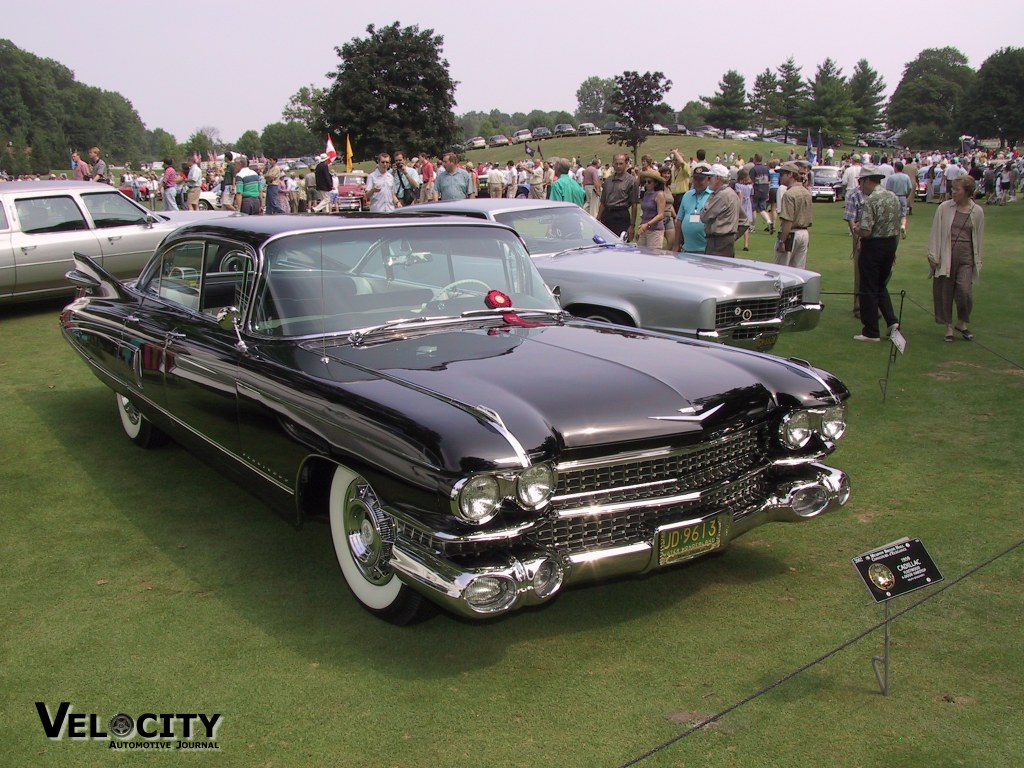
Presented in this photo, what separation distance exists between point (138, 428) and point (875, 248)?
748 cm

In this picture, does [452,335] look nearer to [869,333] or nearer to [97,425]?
[97,425]

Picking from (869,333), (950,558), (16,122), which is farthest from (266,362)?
(16,122)

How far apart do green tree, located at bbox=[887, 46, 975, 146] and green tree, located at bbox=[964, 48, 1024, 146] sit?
2.23 m

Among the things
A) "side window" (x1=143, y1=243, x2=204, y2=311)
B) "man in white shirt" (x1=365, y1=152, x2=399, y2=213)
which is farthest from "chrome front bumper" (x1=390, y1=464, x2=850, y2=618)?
"man in white shirt" (x1=365, y1=152, x2=399, y2=213)

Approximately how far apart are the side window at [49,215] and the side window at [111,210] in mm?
186

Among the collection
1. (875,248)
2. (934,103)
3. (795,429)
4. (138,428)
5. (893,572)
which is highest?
(934,103)

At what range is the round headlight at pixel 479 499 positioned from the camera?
10.7ft

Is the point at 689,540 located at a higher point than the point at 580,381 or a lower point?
lower

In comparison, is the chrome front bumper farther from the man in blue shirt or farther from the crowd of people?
the man in blue shirt

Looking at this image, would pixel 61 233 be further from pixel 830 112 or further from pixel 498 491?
pixel 830 112

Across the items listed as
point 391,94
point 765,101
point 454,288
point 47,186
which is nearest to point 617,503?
point 454,288

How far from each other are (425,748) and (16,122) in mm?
150041

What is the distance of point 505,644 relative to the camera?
151 inches

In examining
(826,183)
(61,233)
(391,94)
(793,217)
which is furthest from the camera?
(391,94)
